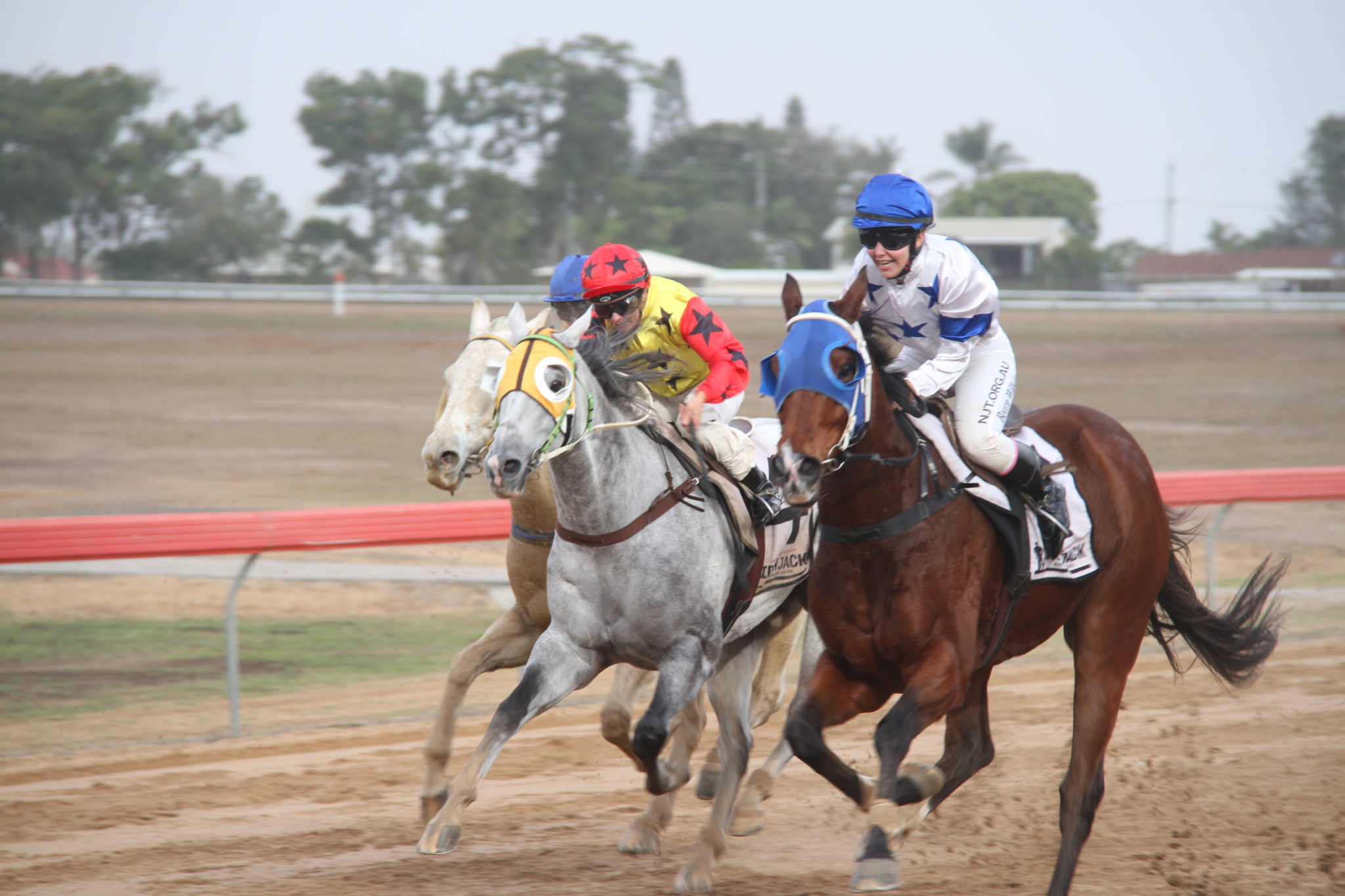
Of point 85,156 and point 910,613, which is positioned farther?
point 85,156

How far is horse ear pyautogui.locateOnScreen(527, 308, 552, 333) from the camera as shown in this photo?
4.36 metres

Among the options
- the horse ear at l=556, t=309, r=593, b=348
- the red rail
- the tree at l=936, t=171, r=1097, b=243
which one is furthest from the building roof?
the horse ear at l=556, t=309, r=593, b=348

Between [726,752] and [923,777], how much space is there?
933mm

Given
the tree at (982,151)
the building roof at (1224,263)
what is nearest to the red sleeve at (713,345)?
the building roof at (1224,263)

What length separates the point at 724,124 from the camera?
149 feet

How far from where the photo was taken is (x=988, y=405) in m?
4.10

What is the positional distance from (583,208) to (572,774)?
102ft

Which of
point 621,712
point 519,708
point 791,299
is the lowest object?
point 621,712

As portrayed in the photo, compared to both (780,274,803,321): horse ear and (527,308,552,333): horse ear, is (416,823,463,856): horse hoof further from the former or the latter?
(780,274,803,321): horse ear

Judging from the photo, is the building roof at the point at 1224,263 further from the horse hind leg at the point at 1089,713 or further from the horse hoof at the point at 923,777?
the horse hoof at the point at 923,777

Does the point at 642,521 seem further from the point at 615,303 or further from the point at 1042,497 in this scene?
the point at 1042,497

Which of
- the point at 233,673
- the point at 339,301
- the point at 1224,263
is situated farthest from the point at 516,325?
the point at 1224,263

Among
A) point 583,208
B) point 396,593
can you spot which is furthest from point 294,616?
point 583,208

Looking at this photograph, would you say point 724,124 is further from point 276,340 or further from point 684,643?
point 684,643
